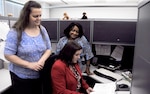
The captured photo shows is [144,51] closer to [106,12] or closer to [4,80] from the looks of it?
[4,80]

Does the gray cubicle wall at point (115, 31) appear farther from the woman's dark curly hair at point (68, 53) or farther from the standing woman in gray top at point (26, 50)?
the standing woman in gray top at point (26, 50)

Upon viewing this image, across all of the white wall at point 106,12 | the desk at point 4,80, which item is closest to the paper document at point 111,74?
the desk at point 4,80

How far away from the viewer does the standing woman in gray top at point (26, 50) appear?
111 cm

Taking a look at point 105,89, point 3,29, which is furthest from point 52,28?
point 105,89

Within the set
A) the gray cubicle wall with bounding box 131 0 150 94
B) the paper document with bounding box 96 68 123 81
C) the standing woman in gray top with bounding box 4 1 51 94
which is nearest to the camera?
the gray cubicle wall with bounding box 131 0 150 94

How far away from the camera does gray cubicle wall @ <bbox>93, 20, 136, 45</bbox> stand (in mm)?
1782

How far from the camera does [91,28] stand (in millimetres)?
1897

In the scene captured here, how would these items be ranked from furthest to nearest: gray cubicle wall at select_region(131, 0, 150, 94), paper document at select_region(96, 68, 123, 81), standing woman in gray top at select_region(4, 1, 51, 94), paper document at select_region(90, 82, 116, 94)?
paper document at select_region(96, 68, 123, 81) → paper document at select_region(90, 82, 116, 94) → standing woman in gray top at select_region(4, 1, 51, 94) → gray cubicle wall at select_region(131, 0, 150, 94)

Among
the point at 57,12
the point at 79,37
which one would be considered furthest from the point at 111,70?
the point at 57,12

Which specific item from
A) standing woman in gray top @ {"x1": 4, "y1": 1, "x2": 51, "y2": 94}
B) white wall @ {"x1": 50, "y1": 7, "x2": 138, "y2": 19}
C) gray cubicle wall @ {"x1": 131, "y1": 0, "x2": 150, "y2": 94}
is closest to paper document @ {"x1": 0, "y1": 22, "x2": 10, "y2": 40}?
standing woman in gray top @ {"x1": 4, "y1": 1, "x2": 51, "y2": 94}

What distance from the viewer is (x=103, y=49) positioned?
2.06 metres

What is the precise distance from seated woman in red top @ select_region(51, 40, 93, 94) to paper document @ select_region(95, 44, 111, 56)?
77cm

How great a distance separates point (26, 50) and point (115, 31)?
107cm

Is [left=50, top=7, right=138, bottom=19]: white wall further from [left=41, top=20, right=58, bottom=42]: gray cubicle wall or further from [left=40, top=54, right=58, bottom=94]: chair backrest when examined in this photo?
[left=40, top=54, right=58, bottom=94]: chair backrest
